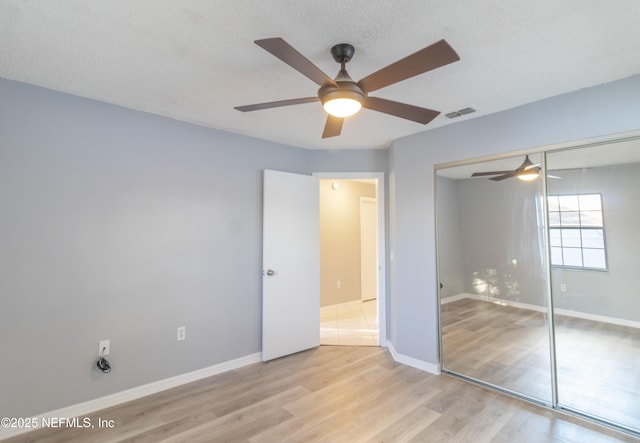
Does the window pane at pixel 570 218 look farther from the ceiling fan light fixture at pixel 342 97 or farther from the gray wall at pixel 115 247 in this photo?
the gray wall at pixel 115 247

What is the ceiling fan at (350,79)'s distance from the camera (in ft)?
4.21

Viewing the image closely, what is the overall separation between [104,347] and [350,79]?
2.76 meters

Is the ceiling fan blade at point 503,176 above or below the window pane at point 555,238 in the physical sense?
above

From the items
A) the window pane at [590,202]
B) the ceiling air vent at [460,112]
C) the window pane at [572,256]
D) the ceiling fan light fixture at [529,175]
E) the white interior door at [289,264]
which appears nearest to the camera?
the window pane at [590,202]

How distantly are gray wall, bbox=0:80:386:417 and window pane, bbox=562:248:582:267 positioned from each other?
287 cm

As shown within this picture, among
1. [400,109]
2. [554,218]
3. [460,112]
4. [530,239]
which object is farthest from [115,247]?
[554,218]

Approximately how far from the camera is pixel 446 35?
1.68m

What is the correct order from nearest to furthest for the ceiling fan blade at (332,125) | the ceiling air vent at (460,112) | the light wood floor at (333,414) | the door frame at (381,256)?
1. the ceiling fan blade at (332,125)
2. the light wood floor at (333,414)
3. the ceiling air vent at (460,112)
4. the door frame at (381,256)

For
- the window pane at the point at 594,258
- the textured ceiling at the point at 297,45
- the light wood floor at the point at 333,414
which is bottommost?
the light wood floor at the point at 333,414

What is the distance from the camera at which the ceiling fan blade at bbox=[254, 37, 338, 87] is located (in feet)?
4.04

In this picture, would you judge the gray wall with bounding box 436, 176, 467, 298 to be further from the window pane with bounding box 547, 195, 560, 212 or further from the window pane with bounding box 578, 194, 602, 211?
the window pane with bounding box 578, 194, 602, 211

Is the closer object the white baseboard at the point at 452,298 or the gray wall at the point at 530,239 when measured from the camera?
the gray wall at the point at 530,239

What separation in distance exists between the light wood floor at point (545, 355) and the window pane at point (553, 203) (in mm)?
888

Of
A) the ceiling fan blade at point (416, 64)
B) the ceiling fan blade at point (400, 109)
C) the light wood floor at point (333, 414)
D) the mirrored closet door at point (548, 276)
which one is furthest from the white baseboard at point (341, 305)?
the ceiling fan blade at point (416, 64)
